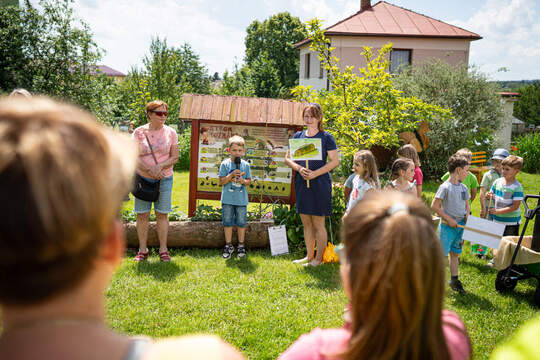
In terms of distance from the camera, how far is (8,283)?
0.75 meters

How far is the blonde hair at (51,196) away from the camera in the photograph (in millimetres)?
706

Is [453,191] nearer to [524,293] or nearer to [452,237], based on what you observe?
[452,237]

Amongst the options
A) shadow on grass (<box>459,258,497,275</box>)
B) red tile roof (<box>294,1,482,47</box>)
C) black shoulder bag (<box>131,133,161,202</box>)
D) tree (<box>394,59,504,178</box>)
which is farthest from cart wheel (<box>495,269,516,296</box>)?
red tile roof (<box>294,1,482,47</box>)

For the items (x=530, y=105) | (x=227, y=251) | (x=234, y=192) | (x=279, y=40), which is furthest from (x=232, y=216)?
(x=530, y=105)

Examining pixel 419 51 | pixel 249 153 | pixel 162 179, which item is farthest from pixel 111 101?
pixel 419 51

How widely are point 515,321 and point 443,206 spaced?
1.44 meters

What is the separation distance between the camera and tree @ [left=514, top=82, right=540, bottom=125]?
2199 inches

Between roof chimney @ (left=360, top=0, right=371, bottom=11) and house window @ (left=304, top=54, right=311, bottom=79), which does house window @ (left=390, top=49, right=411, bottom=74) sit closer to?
roof chimney @ (left=360, top=0, right=371, bottom=11)

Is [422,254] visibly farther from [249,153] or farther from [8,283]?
[249,153]

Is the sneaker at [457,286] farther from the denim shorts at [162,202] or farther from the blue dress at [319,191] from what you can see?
the denim shorts at [162,202]

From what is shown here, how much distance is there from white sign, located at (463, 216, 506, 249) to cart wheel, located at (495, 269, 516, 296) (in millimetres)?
655

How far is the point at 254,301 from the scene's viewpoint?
4625mm

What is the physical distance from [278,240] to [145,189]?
214cm

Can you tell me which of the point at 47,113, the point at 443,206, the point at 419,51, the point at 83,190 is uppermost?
the point at 419,51
